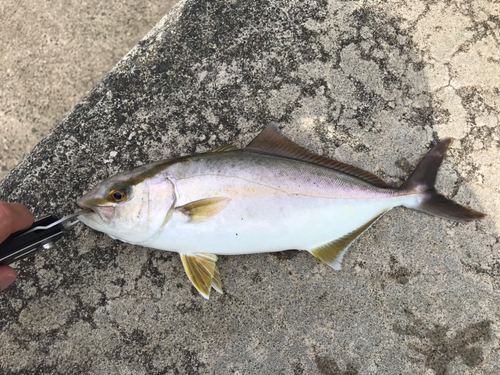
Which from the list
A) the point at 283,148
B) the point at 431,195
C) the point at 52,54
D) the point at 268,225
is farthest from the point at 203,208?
the point at 52,54

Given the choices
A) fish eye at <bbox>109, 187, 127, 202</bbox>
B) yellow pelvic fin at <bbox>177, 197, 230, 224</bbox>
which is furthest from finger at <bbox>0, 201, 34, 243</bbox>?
yellow pelvic fin at <bbox>177, 197, 230, 224</bbox>

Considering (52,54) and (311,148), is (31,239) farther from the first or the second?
(52,54)

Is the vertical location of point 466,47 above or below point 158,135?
above

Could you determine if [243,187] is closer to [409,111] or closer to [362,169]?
[362,169]

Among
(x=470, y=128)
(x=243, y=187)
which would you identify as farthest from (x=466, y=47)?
(x=243, y=187)

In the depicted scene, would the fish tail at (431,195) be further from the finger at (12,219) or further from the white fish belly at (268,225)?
the finger at (12,219)

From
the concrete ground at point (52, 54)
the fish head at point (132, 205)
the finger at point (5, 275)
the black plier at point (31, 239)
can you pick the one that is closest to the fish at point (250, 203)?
the fish head at point (132, 205)
